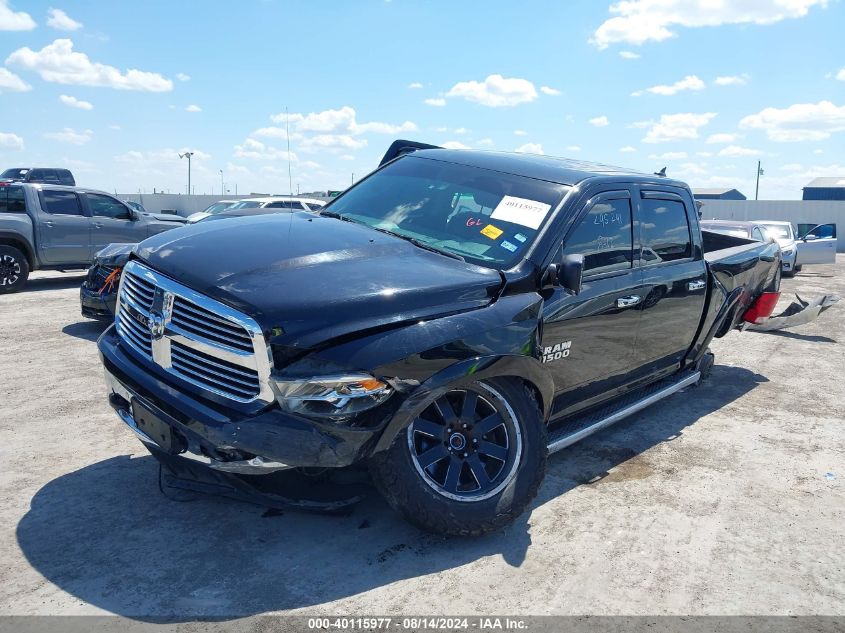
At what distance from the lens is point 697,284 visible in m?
5.34

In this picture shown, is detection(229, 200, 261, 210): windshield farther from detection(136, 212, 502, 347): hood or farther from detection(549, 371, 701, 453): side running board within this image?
detection(136, 212, 502, 347): hood

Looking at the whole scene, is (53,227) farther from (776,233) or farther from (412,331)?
(776,233)

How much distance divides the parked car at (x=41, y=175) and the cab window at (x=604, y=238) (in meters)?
27.1

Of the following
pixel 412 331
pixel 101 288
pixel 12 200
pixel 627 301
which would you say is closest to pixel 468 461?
pixel 412 331

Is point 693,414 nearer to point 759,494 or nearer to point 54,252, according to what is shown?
point 759,494

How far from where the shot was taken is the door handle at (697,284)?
5234mm

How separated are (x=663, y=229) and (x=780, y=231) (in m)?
15.6

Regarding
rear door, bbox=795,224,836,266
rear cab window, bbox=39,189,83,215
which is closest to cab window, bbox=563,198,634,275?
rear cab window, bbox=39,189,83,215

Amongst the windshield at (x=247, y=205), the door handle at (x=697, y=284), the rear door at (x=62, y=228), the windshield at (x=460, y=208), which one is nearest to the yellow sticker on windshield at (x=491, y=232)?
the windshield at (x=460, y=208)

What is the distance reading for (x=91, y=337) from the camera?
7.66 m

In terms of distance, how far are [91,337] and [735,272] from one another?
267 inches

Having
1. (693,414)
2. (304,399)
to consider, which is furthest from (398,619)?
(693,414)

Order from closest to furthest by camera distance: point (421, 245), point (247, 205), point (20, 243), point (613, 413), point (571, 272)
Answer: point (571, 272), point (421, 245), point (613, 413), point (20, 243), point (247, 205)

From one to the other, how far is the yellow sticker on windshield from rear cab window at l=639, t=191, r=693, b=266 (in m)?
1.33
